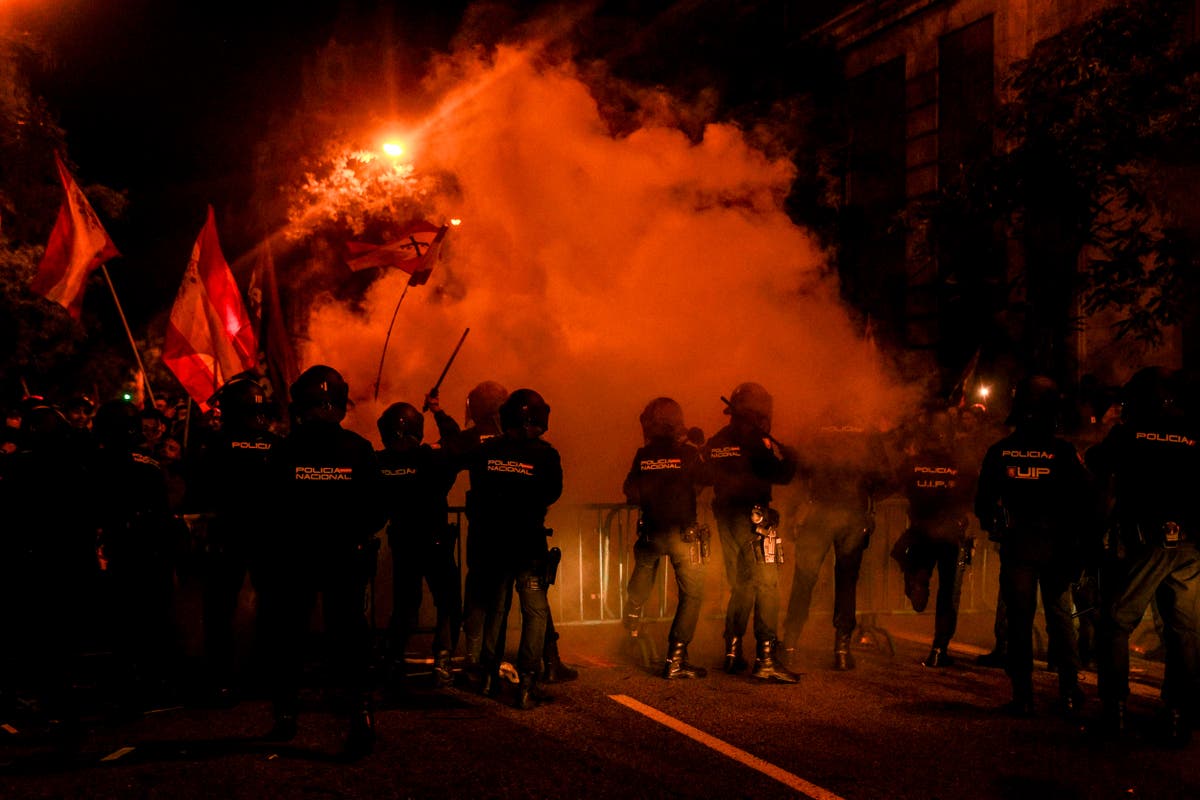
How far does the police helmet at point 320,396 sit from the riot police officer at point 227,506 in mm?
778

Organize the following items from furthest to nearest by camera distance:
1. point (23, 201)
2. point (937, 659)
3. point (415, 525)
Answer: point (23, 201) < point (937, 659) < point (415, 525)

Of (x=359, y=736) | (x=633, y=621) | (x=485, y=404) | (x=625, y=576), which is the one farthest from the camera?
(x=625, y=576)

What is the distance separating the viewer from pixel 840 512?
7.25m

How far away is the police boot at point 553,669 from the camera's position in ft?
21.8

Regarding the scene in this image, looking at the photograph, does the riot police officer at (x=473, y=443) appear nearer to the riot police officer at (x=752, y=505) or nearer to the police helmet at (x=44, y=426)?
the riot police officer at (x=752, y=505)

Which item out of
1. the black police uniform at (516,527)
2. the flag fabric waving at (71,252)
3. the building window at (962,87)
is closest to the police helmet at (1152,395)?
the black police uniform at (516,527)

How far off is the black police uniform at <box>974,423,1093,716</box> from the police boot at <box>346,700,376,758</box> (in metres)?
3.48

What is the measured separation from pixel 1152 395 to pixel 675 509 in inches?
111

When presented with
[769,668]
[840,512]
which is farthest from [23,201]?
[769,668]

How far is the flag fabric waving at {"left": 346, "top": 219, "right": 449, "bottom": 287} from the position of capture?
32.8ft

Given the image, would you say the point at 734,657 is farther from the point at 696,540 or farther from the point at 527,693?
the point at 527,693

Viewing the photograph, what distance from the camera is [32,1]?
1420cm

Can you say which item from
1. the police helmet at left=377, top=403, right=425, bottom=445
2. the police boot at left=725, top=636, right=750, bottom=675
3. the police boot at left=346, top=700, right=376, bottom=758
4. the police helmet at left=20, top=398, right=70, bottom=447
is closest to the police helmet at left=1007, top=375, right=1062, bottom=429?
the police boot at left=725, top=636, right=750, bottom=675

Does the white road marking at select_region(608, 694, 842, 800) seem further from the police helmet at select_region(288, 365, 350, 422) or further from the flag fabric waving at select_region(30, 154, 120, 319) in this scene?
the flag fabric waving at select_region(30, 154, 120, 319)
